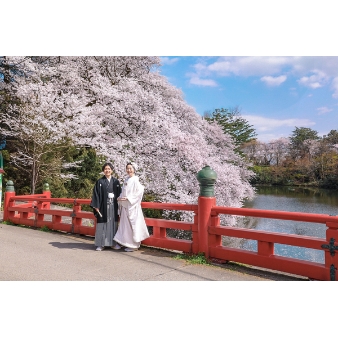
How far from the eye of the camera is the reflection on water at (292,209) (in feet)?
37.4

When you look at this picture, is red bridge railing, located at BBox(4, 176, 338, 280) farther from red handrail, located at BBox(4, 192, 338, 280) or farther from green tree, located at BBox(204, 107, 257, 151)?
green tree, located at BBox(204, 107, 257, 151)

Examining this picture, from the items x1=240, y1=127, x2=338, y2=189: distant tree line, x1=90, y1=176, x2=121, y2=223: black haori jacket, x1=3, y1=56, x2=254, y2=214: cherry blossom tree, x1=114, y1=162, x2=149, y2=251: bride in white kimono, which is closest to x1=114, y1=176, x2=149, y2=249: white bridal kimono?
x1=114, y1=162, x2=149, y2=251: bride in white kimono

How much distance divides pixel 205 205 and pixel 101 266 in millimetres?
1569

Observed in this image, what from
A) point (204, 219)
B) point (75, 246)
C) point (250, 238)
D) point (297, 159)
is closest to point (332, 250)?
point (250, 238)

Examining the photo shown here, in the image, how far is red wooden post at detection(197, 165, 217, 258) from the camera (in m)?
4.31

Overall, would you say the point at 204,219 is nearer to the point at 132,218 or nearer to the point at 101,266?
the point at 132,218

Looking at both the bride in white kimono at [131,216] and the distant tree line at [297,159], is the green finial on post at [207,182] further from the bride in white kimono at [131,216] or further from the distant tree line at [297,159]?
the distant tree line at [297,159]

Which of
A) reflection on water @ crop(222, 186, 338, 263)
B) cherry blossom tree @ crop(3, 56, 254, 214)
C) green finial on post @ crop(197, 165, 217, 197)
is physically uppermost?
cherry blossom tree @ crop(3, 56, 254, 214)

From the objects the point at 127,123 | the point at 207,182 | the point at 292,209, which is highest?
the point at 127,123

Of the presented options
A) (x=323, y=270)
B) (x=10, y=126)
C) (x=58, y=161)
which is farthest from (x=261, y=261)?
(x=10, y=126)

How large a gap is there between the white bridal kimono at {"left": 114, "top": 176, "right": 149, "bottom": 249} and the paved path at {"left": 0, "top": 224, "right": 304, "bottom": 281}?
0.19m

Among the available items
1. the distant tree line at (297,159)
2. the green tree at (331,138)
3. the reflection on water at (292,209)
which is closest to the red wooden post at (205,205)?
the reflection on water at (292,209)

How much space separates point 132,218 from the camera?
4922 mm

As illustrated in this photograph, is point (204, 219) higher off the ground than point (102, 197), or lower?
lower
